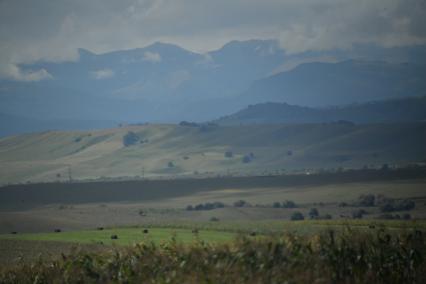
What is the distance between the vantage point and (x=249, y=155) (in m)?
174

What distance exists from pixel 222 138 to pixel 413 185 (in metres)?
112

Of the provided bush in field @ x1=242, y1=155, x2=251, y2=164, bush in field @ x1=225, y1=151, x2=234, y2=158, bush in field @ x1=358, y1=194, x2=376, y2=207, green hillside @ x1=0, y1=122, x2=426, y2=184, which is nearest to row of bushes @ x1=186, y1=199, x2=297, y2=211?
bush in field @ x1=358, y1=194, x2=376, y2=207

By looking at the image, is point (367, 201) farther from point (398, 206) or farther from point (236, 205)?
point (236, 205)

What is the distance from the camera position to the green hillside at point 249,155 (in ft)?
522

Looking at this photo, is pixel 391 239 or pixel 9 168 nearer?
pixel 391 239

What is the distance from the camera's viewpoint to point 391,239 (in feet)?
55.2

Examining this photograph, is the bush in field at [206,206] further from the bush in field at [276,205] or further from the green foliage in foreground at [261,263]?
→ the green foliage in foreground at [261,263]

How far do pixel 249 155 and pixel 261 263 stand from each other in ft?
526

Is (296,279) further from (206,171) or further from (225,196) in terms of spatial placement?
(206,171)

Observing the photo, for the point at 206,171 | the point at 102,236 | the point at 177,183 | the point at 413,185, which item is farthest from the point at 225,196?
the point at 206,171

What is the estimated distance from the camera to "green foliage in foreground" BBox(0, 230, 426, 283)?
44.3 feet

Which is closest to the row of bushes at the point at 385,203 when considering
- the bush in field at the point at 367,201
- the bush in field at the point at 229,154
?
the bush in field at the point at 367,201

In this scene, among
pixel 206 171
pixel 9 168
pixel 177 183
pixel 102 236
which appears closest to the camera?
pixel 102 236

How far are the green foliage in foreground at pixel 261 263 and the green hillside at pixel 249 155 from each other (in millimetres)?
132768
